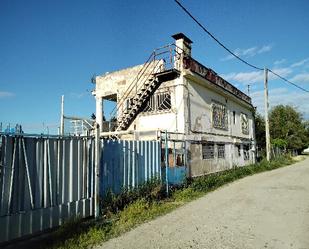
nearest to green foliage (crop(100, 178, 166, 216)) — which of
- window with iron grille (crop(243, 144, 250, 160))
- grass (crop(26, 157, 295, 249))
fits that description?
grass (crop(26, 157, 295, 249))

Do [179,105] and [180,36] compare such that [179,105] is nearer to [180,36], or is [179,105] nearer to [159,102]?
[159,102]

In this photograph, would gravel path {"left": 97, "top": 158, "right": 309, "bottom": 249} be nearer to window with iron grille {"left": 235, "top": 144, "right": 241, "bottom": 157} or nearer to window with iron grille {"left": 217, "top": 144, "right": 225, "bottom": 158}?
window with iron grille {"left": 217, "top": 144, "right": 225, "bottom": 158}

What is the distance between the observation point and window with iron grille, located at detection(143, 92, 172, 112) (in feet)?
49.6

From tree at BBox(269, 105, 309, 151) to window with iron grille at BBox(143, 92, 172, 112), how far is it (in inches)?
1491

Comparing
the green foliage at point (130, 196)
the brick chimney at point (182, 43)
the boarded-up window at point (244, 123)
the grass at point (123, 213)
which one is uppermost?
the brick chimney at point (182, 43)

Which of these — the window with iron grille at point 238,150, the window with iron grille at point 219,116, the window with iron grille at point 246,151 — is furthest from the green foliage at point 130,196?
the window with iron grille at point 246,151

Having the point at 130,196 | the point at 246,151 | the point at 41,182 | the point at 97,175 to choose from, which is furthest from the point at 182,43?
the point at 246,151

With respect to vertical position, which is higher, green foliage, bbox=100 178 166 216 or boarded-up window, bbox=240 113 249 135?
boarded-up window, bbox=240 113 249 135

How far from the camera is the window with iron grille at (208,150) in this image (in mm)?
15609

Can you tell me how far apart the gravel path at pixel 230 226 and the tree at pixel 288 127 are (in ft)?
136

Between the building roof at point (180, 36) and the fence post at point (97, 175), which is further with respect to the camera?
the building roof at point (180, 36)

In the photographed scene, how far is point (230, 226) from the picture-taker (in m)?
6.67

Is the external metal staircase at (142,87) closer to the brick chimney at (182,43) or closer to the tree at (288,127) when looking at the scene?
the brick chimney at (182,43)

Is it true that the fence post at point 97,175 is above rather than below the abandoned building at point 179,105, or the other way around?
below
